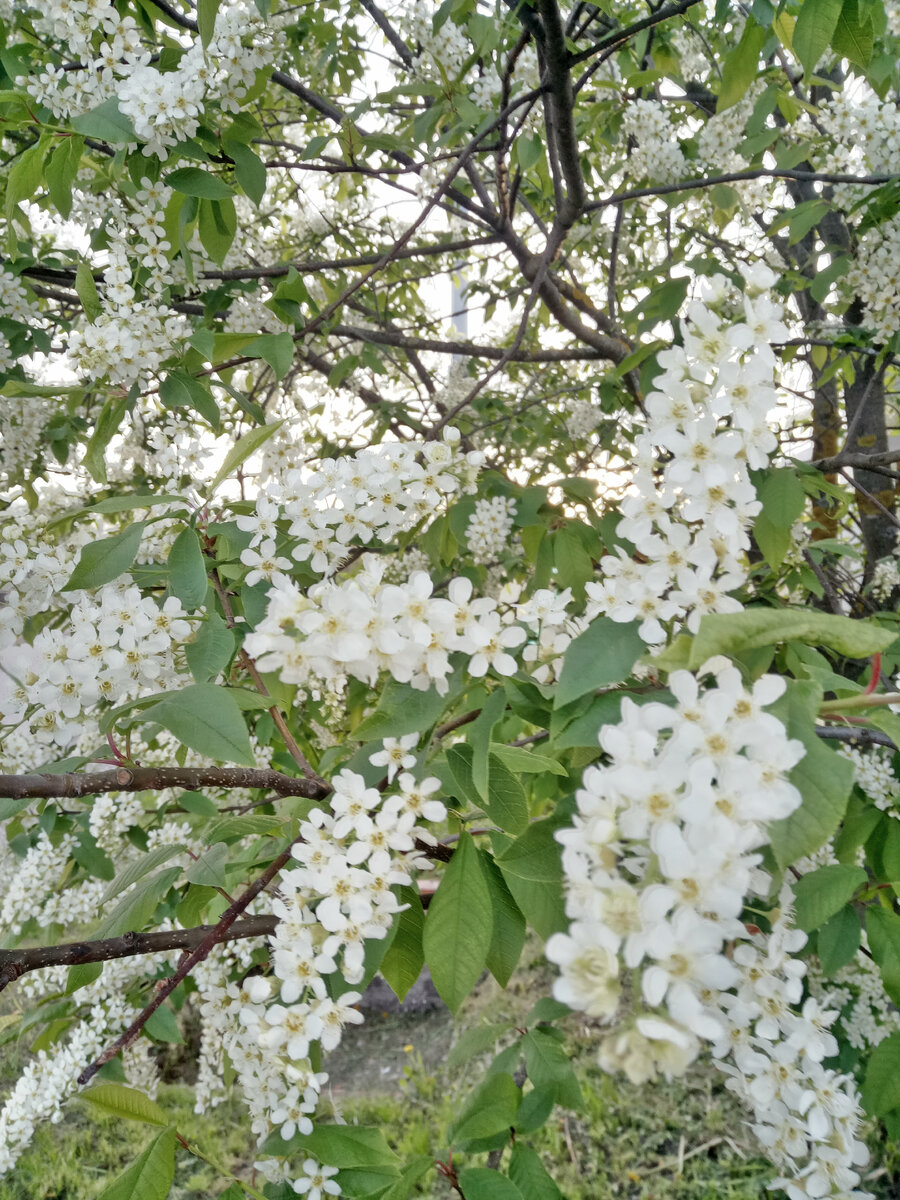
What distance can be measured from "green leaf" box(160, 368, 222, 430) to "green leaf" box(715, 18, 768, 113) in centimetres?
149

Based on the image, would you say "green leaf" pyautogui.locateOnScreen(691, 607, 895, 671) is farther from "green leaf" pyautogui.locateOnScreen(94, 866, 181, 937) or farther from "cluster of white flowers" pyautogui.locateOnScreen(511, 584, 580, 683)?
"green leaf" pyautogui.locateOnScreen(94, 866, 181, 937)

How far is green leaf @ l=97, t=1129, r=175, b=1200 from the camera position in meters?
0.89

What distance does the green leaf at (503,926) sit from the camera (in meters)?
1.03

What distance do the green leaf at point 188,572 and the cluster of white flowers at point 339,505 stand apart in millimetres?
76

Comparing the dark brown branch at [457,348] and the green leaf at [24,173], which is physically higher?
the dark brown branch at [457,348]

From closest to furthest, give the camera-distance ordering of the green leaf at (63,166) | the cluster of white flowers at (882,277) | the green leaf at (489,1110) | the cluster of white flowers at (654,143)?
the green leaf at (489,1110), the green leaf at (63,166), the cluster of white flowers at (882,277), the cluster of white flowers at (654,143)

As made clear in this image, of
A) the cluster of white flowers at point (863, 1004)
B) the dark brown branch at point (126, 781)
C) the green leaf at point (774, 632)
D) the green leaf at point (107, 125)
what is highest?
the green leaf at point (107, 125)

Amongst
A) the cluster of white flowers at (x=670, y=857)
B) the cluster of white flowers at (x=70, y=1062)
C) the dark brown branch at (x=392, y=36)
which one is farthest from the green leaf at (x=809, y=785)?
the dark brown branch at (x=392, y=36)

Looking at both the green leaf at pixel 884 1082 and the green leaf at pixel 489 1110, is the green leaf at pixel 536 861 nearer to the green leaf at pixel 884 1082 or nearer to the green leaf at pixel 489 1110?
the green leaf at pixel 489 1110

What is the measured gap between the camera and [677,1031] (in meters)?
0.55

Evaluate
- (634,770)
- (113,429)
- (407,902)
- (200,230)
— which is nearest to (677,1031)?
(634,770)

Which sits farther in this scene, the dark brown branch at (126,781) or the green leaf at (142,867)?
the green leaf at (142,867)

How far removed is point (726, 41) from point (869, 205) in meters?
1.21

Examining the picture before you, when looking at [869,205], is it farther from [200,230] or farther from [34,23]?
[34,23]
